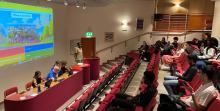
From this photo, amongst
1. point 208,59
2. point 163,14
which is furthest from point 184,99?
point 163,14

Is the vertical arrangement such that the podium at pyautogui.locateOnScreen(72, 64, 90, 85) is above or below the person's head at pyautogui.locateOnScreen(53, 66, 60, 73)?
below

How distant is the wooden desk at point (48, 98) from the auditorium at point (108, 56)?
0.06 feet

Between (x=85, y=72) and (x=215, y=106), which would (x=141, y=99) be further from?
(x=85, y=72)

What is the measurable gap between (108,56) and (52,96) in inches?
272

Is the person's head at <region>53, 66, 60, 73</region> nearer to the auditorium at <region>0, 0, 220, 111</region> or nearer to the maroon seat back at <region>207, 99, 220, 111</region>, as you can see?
the auditorium at <region>0, 0, 220, 111</region>

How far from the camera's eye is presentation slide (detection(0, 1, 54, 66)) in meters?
5.99

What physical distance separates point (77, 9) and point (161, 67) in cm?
521

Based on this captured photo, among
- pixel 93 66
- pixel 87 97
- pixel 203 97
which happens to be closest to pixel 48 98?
pixel 87 97

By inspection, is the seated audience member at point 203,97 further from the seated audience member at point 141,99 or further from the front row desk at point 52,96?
the front row desk at point 52,96

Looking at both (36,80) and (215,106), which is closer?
(215,106)

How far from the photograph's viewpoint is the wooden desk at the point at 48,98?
13.8 feet

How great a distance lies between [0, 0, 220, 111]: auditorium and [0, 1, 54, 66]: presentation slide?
28 mm

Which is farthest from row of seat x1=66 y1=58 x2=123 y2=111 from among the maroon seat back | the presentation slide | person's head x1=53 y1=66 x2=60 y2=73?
the presentation slide

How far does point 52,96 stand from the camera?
514 centimetres
